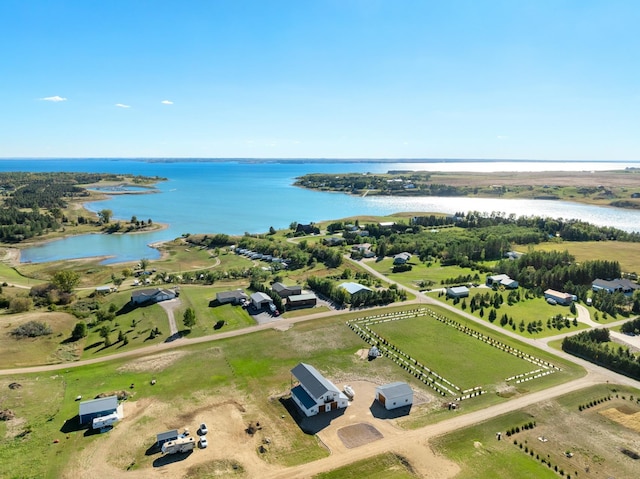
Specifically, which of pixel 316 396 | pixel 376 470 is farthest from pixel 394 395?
pixel 376 470

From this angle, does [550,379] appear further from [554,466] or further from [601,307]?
[601,307]

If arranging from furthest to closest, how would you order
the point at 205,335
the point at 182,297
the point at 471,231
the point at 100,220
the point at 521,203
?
1. the point at 521,203
2. the point at 100,220
3. the point at 471,231
4. the point at 182,297
5. the point at 205,335

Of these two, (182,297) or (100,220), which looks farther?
(100,220)

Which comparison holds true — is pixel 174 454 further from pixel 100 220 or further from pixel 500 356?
pixel 100 220

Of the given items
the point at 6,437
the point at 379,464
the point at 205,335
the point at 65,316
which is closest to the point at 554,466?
the point at 379,464

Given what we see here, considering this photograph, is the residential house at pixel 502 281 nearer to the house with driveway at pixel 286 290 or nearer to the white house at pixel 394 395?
the house with driveway at pixel 286 290

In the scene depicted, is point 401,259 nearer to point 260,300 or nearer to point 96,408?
point 260,300

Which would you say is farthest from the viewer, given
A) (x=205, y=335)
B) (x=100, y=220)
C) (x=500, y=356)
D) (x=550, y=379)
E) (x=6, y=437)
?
(x=100, y=220)
